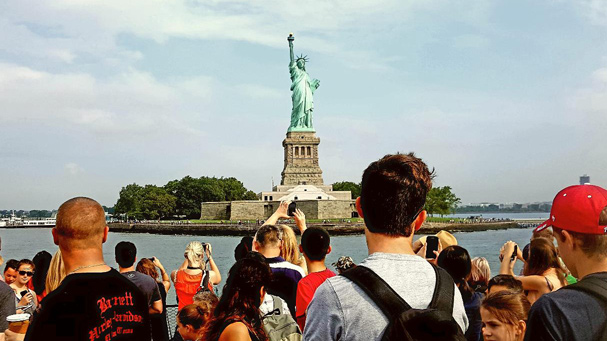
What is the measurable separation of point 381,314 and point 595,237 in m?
1.02

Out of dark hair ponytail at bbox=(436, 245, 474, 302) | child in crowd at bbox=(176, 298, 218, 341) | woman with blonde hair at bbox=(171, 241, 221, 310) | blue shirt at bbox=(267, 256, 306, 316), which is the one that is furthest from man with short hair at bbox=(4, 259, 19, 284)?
dark hair ponytail at bbox=(436, 245, 474, 302)

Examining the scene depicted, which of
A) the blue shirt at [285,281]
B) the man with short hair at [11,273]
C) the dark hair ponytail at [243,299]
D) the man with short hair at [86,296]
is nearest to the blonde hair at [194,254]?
the blue shirt at [285,281]

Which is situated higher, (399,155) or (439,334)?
(399,155)

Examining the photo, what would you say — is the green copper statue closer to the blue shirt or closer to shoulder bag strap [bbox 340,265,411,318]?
the blue shirt

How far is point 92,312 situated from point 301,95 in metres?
56.3

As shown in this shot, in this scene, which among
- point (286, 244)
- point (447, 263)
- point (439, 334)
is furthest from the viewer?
point (286, 244)

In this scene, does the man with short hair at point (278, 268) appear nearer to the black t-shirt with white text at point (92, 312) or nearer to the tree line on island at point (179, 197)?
the black t-shirt with white text at point (92, 312)

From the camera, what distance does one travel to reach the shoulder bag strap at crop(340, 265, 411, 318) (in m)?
2.03

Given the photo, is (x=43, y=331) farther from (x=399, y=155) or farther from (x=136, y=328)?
(x=399, y=155)

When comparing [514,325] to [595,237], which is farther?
[514,325]

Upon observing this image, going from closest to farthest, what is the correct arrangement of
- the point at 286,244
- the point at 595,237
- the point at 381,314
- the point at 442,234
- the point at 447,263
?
the point at 381,314 → the point at 595,237 → the point at 447,263 → the point at 286,244 → the point at 442,234

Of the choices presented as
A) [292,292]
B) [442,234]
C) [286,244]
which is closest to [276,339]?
[292,292]

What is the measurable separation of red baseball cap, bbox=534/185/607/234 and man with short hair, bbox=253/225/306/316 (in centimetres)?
237

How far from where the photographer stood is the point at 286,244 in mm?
4699
